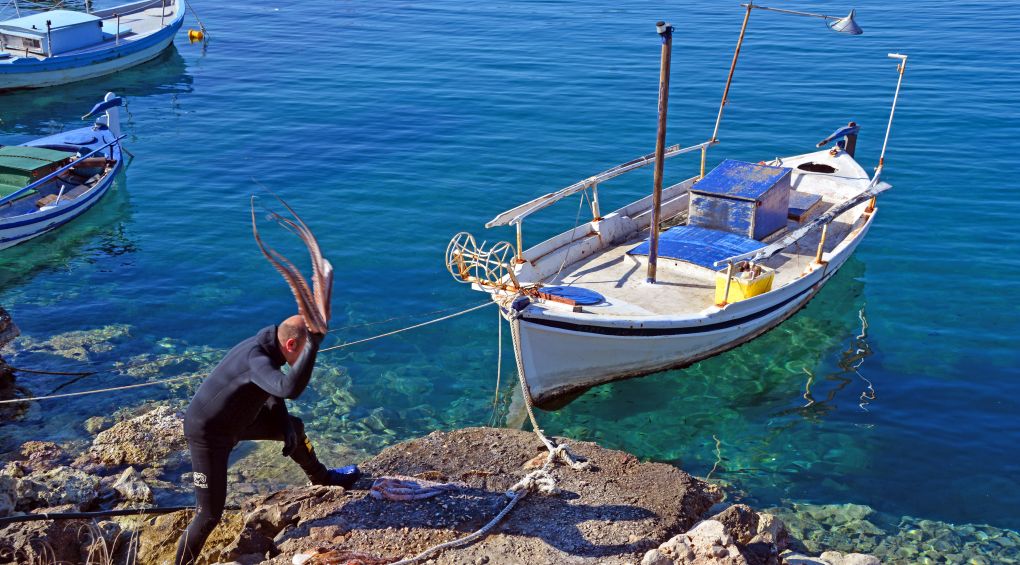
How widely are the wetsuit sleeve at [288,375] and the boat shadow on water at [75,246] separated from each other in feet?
37.7

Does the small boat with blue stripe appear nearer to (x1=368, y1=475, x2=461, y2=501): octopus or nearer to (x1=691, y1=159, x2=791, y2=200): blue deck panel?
(x1=368, y1=475, x2=461, y2=501): octopus

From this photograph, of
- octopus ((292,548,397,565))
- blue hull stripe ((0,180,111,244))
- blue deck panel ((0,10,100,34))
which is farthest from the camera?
blue deck panel ((0,10,100,34))

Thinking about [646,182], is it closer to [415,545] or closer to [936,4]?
[415,545]

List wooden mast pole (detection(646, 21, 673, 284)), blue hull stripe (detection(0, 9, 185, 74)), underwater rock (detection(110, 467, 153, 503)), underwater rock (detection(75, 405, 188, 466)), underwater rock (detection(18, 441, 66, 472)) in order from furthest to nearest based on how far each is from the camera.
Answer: blue hull stripe (detection(0, 9, 185, 74)), wooden mast pole (detection(646, 21, 673, 284)), underwater rock (detection(75, 405, 188, 466)), underwater rock (detection(18, 441, 66, 472)), underwater rock (detection(110, 467, 153, 503))

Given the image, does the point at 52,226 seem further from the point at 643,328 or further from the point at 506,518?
the point at 506,518

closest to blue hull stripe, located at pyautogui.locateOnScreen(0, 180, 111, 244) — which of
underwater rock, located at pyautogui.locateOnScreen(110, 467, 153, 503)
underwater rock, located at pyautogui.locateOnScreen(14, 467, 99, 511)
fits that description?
underwater rock, located at pyautogui.locateOnScreen(14, 467, 99, 511)

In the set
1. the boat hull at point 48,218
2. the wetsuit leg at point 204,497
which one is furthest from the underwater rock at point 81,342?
the wetsuit leg at point 204,497

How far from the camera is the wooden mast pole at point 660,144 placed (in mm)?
11297

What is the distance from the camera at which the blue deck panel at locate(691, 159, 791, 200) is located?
13.6 m

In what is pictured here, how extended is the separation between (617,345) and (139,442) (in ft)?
20.1

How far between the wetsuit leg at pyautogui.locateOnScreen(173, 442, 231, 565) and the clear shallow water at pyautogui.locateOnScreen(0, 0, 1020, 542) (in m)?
4.17

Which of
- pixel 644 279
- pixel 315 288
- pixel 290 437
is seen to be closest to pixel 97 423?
pixel 290 437

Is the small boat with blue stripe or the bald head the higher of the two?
the bald head

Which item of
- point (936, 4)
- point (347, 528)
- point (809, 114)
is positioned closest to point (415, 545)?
point (347, 528)
